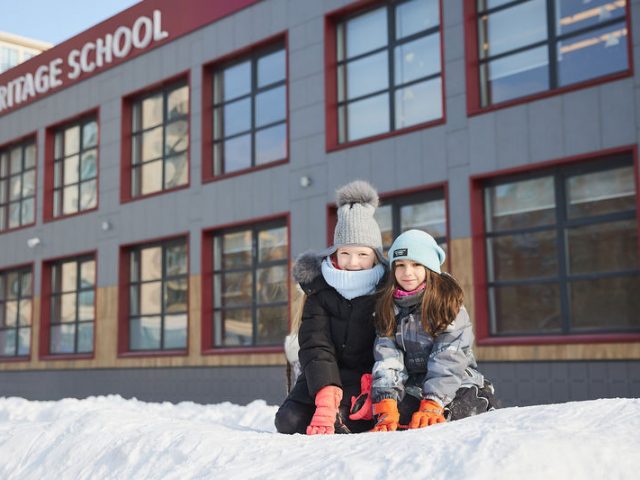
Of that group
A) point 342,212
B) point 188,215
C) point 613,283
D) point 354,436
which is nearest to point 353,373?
point 342,212

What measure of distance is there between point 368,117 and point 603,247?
172 inches

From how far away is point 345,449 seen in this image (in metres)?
3.16

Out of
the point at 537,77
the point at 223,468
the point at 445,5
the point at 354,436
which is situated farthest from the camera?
the point at 445,5

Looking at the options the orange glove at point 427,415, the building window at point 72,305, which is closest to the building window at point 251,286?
the building window at point 72,305

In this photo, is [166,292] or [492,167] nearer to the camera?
[492,167]

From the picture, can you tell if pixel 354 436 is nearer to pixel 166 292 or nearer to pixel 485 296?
pixel 485 296

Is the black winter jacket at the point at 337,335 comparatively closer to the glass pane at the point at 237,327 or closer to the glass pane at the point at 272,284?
the glass pane at the point at 272,284

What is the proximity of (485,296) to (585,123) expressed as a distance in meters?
2.55

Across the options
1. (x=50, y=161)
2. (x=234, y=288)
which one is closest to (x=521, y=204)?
(x=234, y=288)

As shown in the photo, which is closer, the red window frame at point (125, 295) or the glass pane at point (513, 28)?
the glass pane at point (513, 28)

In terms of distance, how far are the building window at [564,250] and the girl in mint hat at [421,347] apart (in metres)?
5.75

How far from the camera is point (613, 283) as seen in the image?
9.84 meters

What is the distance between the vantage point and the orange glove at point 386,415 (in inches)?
165

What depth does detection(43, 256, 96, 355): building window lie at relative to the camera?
17.7m
